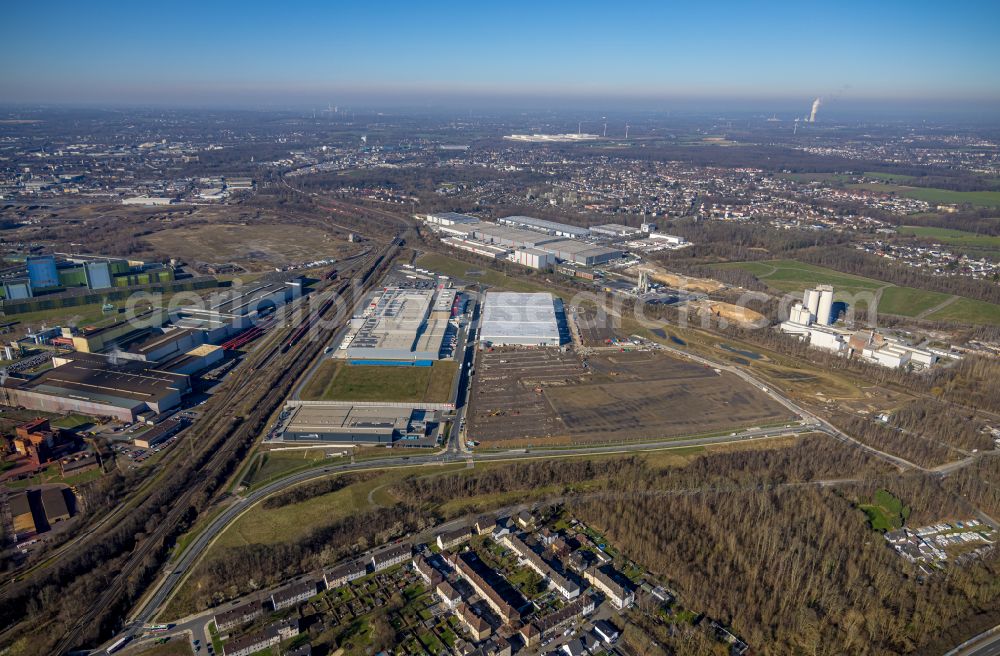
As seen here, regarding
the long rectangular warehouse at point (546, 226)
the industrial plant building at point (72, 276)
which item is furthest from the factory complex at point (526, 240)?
the industrial plant building at point (72, 276)

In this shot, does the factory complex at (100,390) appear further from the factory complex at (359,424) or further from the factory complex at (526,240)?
the factory complex at (526,240)

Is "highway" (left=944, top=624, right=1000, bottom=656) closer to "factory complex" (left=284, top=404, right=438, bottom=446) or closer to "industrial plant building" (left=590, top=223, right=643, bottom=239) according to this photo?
"factory complex" (left=284, top=404, right=438, bottom=446)

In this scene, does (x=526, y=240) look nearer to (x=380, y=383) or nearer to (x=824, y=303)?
(x=824, y=303)

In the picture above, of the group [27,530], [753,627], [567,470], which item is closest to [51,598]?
[27,530]

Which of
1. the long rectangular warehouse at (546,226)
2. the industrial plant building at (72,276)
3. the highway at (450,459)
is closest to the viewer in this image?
the highway at (450,459)

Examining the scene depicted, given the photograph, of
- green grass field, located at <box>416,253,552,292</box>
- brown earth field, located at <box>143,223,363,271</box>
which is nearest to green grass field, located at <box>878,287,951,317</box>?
green grass field, located at <box>416,253,552,292</box>

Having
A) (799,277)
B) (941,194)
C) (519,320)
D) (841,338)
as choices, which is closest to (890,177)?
(941,194)
